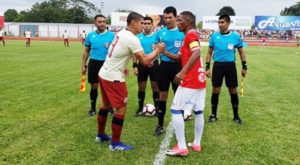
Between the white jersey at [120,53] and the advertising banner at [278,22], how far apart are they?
185ft

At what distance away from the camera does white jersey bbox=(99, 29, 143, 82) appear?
5922 mm

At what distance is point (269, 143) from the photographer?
6.83m

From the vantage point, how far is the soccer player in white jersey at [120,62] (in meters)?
5.94

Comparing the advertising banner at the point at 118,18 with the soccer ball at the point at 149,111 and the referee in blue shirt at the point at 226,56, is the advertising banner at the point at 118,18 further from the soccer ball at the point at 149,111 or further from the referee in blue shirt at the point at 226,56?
the referee in blue shirt at the point at 226,56

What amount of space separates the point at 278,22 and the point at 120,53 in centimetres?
5731

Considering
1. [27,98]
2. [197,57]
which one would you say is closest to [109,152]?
[197,57]

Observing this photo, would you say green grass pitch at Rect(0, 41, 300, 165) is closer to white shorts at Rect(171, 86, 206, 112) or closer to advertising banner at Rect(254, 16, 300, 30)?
white shorts at Rect(171, 86, 206, 112)

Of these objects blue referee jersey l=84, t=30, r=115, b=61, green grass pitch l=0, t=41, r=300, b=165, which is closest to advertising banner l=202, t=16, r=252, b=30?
green grass pitch l=0, t=41, r=300, b=165

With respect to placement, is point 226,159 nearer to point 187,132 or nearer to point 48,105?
point 187,132

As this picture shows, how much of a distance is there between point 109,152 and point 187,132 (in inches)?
75.1

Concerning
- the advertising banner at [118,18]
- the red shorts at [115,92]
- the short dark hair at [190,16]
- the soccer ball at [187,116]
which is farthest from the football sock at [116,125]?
the advertising banner at [118,18]

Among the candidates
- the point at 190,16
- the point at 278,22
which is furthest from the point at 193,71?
the point at 278,22

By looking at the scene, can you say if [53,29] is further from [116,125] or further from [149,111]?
[116,125]

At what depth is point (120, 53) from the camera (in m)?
6.02
